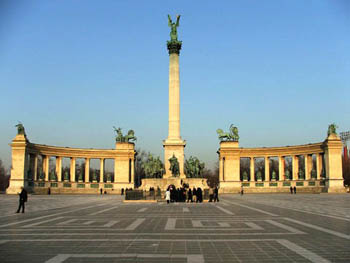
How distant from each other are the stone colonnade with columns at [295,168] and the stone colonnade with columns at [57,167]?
852 inches

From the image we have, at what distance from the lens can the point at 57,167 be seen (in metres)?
81.9

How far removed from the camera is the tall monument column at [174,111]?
54750 millimetres

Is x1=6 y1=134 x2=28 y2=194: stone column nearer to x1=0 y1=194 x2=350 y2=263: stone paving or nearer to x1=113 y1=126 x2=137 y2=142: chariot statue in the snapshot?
x1=113 y1=126 x2=137 y2=142: chariot statue

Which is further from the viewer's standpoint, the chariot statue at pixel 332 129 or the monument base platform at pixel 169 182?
the chariot statue at pixel 332 129

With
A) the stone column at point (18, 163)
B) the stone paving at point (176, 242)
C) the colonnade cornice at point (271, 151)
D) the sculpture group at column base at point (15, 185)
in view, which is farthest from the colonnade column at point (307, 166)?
the stone paving at point (176, 242)

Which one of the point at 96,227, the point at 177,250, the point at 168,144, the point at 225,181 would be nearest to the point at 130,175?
the point at 225,181

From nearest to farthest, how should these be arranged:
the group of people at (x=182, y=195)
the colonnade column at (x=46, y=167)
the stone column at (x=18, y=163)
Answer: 1. the group of people at (x=182, y=195)
2. the stone column at (x=18, y=163)
3. the colonnade column at (x=46, y=167)

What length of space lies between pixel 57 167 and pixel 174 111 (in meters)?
37.4

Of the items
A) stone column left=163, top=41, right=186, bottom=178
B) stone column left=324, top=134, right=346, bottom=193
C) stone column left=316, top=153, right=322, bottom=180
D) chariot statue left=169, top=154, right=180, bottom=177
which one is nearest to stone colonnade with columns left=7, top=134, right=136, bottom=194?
stone column left=163, top=41, right=186, bottom=178

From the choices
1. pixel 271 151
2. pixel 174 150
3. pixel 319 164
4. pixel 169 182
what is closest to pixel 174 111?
pixel 174 150

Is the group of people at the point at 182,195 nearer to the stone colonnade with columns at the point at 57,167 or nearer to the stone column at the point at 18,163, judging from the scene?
the stone colonnade with columns at the point at 57,167

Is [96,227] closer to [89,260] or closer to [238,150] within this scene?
[89,260]

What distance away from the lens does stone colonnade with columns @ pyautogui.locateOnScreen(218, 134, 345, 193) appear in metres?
70.5

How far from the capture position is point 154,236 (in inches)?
515
